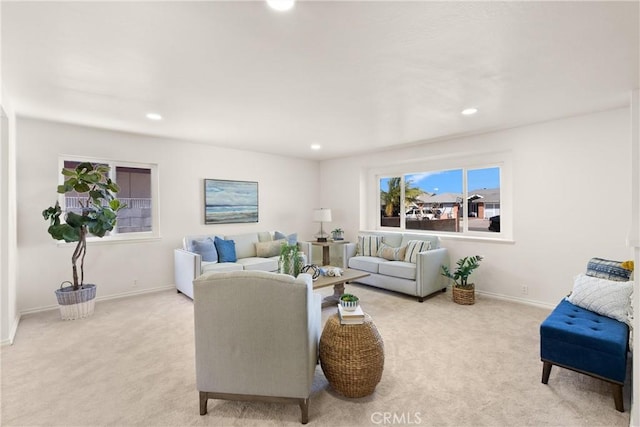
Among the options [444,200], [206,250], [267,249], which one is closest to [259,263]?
[267,249]

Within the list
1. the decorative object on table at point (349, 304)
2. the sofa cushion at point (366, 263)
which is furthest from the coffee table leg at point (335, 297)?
the decorative object on table at point (349, 304)

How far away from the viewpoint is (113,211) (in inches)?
147

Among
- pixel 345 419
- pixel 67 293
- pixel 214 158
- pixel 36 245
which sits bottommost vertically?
pixel 345 419

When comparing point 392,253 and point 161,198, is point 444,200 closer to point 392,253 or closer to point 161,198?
point 392,253

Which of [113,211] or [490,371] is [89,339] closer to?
[113,211]

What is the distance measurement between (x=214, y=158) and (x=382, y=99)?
3300 mm

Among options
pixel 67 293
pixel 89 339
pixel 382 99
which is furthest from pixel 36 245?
pixel 382 99

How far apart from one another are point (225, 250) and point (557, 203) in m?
4.48

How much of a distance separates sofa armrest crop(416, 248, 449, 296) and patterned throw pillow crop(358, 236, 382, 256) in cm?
94

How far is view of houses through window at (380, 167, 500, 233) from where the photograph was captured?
458 cm

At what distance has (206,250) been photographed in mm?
4340

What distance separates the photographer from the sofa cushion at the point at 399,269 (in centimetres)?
416

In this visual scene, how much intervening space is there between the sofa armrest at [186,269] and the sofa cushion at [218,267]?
0.11m

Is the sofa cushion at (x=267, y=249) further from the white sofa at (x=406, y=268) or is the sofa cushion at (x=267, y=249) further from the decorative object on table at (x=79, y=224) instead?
the decorative object on table at (x=79, y=224)
